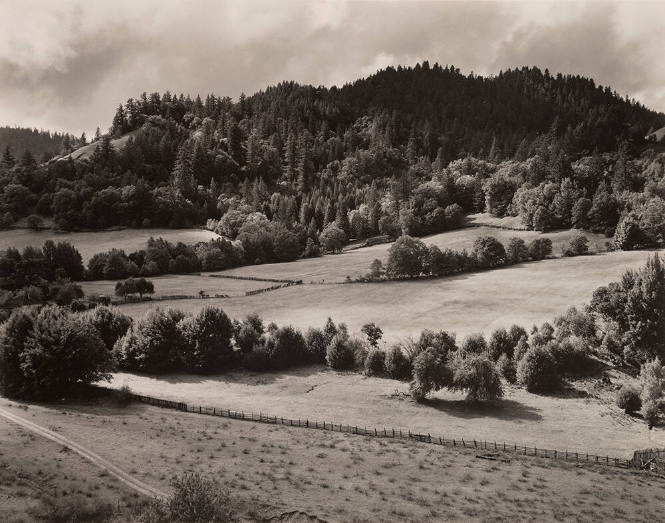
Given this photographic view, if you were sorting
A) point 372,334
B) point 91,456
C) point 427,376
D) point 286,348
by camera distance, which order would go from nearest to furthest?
point 91,456 < point 427,376 < point 286,348 < point 372,334

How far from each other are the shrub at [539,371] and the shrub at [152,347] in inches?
1831

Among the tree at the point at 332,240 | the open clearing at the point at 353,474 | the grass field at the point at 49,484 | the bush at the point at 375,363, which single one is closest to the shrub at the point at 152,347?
the open clearing at the point at 353,474

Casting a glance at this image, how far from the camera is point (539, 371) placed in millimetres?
67438

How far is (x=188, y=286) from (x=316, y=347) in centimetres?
4683

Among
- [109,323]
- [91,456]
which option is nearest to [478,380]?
[91,456]

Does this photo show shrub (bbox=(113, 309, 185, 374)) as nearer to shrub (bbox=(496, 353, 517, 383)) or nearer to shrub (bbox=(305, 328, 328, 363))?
shrub (bbox=(305, 328, 328, 363))

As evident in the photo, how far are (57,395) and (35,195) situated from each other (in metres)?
131

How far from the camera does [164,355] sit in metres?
77.5

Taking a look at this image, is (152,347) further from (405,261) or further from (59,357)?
(405,261)

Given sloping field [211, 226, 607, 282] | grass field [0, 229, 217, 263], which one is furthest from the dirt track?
grass field [0, 229, 217, 263]

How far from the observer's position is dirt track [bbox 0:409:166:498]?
36.9 meters

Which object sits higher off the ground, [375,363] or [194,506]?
[375,363]

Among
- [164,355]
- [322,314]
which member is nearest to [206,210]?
[322,314]

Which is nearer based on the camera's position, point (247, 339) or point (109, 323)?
point (247, 339)
